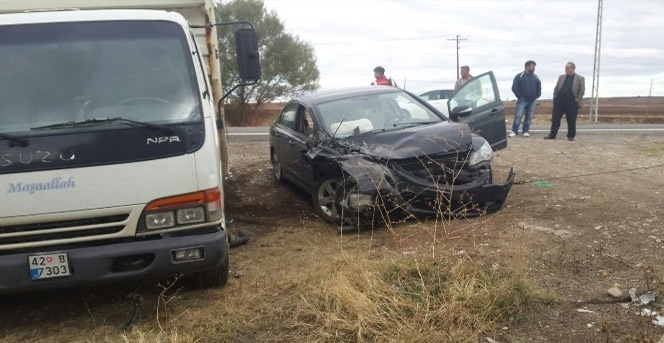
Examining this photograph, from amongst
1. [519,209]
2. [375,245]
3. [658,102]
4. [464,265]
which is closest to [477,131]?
[519,209]

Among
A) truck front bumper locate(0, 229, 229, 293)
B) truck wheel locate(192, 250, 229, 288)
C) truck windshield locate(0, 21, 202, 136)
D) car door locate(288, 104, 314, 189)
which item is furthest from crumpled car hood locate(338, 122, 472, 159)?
truck front bumper locate(0, 229, 229, 293)

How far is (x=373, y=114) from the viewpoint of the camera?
22.9 ft

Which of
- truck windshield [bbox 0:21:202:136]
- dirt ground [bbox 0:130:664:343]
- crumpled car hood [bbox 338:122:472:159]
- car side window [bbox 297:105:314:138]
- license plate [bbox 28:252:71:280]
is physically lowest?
dirt ground [bbox 0:130:664:343]

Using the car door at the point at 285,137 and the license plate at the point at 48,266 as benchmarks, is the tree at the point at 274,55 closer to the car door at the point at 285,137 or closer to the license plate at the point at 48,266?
the car door at the point at 285,137

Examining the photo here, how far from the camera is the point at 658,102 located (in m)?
44.0

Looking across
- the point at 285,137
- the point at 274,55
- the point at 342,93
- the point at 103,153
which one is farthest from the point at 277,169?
the point at 274,55

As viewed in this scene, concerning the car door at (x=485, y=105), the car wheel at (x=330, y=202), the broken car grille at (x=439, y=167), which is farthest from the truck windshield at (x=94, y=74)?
the car door at (x=485, y=105)

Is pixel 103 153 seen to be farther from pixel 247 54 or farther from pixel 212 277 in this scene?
pixel 247 54

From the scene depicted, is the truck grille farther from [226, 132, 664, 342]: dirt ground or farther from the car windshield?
the car windshield

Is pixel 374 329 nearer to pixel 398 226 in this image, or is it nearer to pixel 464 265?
pixel 464 265

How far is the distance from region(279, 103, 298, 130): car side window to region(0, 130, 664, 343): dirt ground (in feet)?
3.21

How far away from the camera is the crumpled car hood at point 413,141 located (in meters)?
5.92

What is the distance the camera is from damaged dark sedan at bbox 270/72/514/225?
570 cm

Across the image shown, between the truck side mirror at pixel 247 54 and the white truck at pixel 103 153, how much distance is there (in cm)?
55
